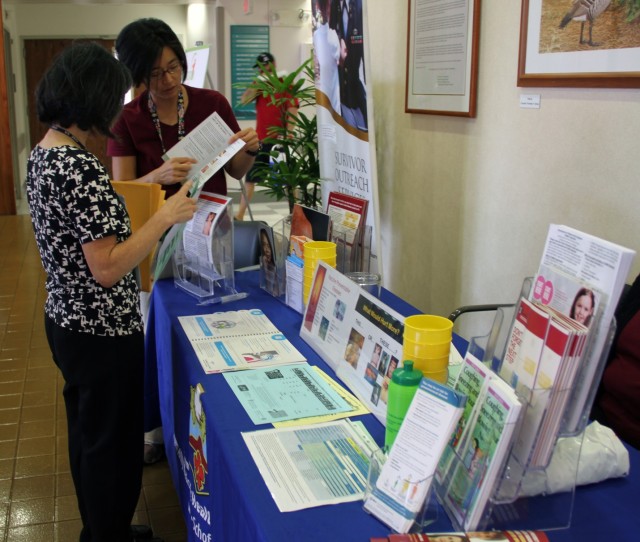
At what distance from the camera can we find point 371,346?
1601 mm

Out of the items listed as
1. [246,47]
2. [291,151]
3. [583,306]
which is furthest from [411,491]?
[246,47]

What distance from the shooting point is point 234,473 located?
4.27ft

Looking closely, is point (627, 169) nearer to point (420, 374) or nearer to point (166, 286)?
point (420, 374)

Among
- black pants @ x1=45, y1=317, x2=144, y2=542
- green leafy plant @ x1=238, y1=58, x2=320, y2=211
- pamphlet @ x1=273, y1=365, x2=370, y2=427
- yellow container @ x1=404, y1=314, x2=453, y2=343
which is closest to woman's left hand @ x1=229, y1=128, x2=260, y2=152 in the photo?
black pants @ x1=45, y1=317, x2=144, y2=542

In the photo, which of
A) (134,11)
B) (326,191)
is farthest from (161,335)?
(134,11)

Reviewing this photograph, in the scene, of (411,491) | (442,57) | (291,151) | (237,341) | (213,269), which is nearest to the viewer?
(411,491)

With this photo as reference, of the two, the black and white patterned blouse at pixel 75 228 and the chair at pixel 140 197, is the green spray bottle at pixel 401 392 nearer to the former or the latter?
the black and white patterned blouse at pixel 75 228

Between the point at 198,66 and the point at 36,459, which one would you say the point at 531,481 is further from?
the point at 198,66

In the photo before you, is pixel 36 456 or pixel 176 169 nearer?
pixel 176 169

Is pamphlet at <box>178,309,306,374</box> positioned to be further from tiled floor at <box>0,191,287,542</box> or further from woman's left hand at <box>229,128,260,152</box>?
tiled floor at <box>0,191,287,542</box>

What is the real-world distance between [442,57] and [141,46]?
131cm

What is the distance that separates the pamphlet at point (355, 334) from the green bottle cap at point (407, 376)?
203mm

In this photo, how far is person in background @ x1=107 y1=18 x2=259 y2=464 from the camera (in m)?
2.43

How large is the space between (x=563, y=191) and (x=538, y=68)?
438mm
